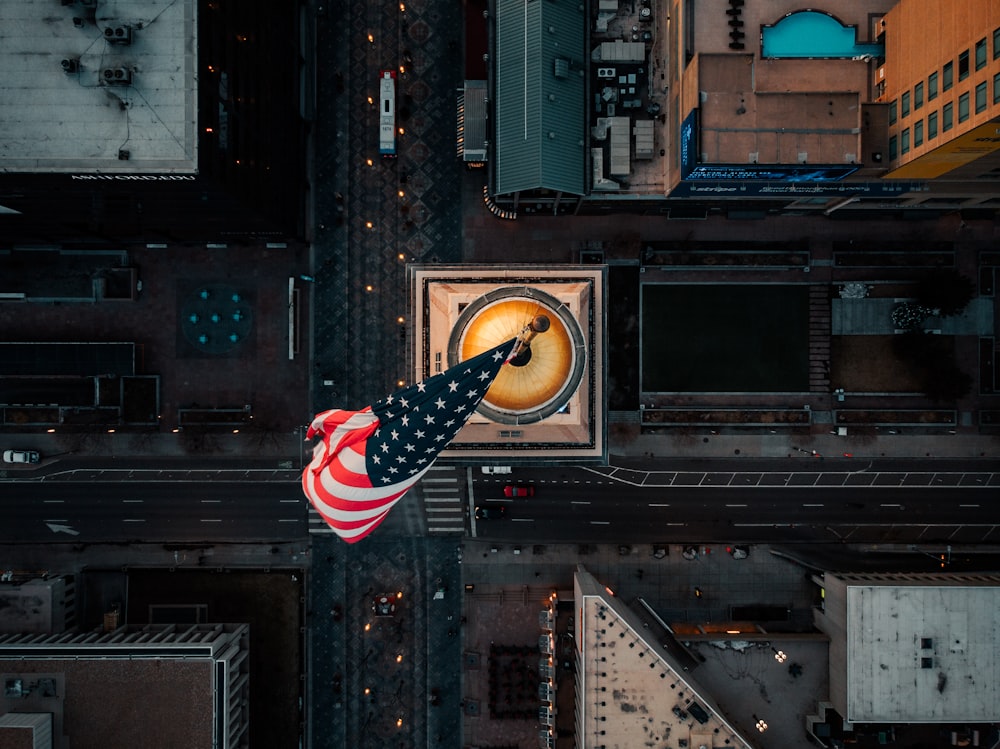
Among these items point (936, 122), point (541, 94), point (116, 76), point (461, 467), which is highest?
point (541, 94)

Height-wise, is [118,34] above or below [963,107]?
above

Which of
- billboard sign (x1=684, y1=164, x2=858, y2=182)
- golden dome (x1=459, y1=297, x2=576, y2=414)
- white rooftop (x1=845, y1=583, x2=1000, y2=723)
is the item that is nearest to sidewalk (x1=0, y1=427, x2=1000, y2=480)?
white rooftop (x1=845, y1=583, x2=1000, y2=723)

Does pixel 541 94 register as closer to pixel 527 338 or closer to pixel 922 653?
pixel 527 338

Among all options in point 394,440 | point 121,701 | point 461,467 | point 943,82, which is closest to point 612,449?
point 461,467

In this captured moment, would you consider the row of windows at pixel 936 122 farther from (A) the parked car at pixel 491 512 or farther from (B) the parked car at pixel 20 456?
(B) the parked car at pixel 20 456

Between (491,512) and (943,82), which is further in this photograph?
(491,512)

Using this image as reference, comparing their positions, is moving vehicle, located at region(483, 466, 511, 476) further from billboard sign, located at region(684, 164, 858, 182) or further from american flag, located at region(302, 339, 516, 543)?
billboard sign, located at region(684, 164, 858, 182)

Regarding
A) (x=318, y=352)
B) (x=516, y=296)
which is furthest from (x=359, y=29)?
(x=516, y=296)
